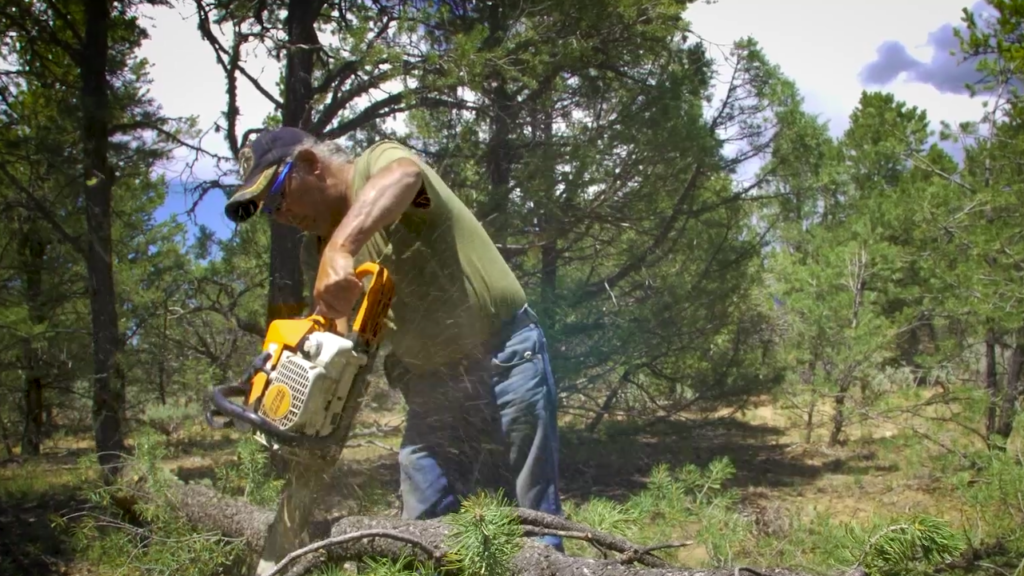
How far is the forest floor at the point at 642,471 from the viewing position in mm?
4074

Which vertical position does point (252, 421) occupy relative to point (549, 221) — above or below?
below

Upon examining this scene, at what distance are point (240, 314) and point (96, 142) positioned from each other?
178 centimetres

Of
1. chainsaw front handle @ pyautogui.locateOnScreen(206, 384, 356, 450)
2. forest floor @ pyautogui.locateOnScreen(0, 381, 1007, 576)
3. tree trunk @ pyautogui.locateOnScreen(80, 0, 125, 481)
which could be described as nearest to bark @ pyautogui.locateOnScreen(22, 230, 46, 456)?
forest floor @ pyautogui.locateOnScreen(0, 381, 1007, 576)

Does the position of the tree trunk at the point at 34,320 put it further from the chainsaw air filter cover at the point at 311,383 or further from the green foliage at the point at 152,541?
the chainsaw air filter cover at the point at 311,383

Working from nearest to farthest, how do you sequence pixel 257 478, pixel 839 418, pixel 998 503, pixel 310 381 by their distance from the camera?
1. pixel 310 381
2. pixel 257 478
3. pixel 998 503
4. pixel 839 418

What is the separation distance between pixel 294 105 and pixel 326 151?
3.89 meters

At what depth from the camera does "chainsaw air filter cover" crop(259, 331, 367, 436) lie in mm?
2008

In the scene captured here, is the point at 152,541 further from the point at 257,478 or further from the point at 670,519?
the point at 670,519

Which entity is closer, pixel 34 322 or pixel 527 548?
pixel 527 548

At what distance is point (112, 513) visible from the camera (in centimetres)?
357

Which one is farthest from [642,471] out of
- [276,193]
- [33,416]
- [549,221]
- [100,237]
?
[276,193]

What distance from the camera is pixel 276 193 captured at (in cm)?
220

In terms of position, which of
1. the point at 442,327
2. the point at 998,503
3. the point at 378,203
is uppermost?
the point at 378,203

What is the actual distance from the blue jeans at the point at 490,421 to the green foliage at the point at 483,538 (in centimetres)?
84
